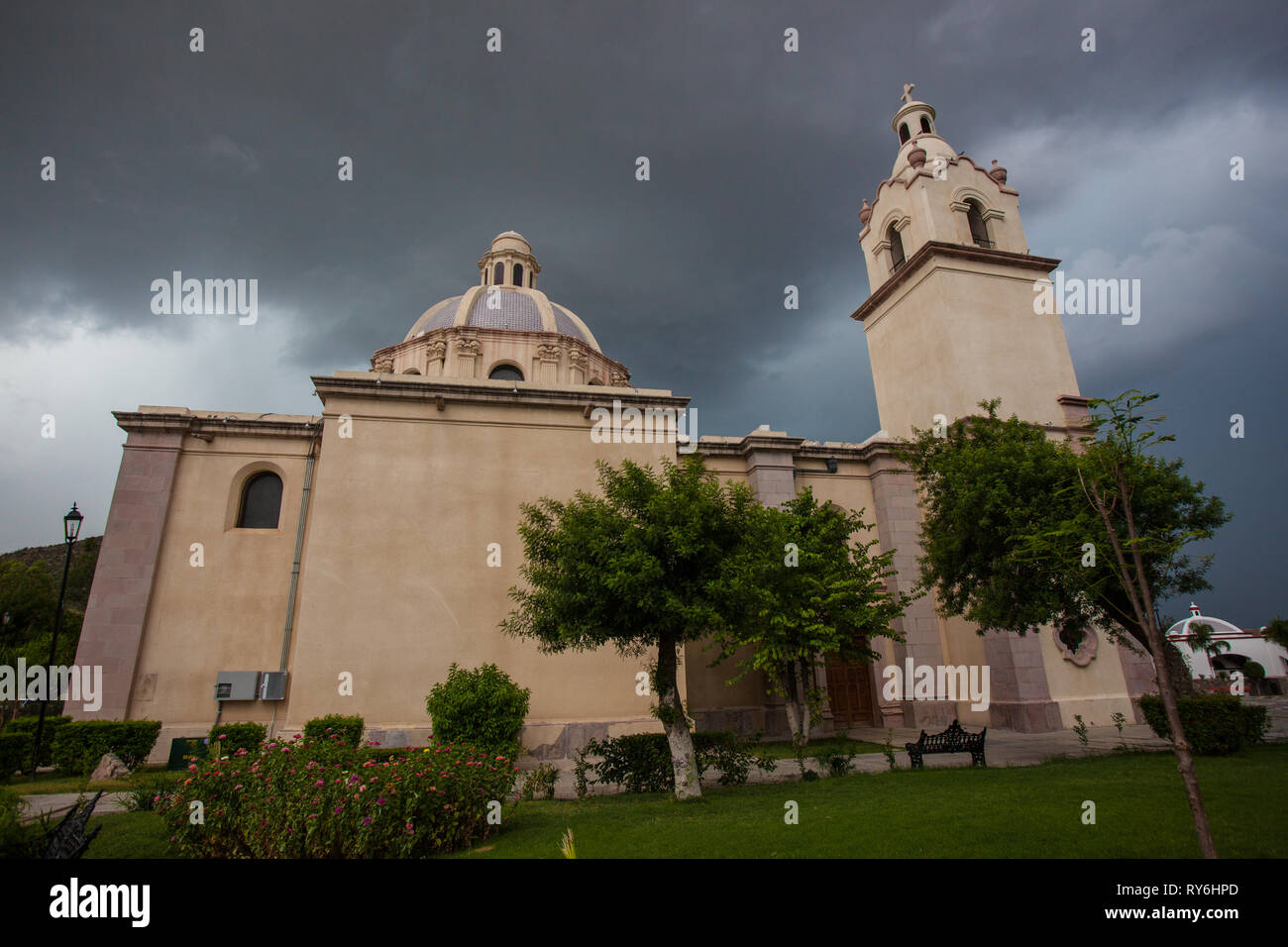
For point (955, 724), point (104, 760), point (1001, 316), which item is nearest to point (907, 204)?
point (1001, 316)

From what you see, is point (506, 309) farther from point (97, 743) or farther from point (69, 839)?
point (69, 839)

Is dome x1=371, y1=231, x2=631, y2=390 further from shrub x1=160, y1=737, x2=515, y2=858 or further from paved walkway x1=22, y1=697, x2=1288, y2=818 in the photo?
shrub x1=160, y1=737, x2=515, y2=858

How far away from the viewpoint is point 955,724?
1322cm

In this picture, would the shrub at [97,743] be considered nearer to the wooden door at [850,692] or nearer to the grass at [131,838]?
the grass at [131,838]

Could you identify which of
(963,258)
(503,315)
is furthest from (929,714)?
(503,315)

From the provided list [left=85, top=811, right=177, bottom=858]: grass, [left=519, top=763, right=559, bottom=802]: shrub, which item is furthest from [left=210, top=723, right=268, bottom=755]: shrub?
[left=519, top=763, right=559, bottom=802]: shrub

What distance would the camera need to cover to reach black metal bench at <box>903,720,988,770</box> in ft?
41.1

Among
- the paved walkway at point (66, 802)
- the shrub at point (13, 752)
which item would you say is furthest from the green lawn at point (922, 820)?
the shrub at point (13, 752)

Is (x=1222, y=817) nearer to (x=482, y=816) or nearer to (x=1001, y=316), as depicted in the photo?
(x=482, y=816)

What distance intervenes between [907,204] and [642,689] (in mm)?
23320

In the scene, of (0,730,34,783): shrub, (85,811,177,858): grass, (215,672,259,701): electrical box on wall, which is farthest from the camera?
(215,672,259,701): electrical box on wall

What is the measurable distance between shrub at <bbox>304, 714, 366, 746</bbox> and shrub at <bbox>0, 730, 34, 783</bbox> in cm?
693

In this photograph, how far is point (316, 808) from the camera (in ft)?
22.1
